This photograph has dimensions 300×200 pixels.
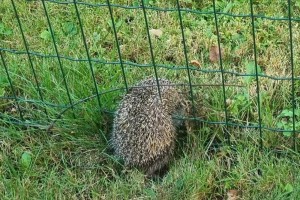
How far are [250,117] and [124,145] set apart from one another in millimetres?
773

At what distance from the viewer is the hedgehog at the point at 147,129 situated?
379cm

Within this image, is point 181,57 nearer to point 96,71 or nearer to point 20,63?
point 96,71

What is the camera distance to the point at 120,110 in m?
Answer: 3.91

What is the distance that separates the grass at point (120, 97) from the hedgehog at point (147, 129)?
3.1 inches

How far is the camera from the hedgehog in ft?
12.4

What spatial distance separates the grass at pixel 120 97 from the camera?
3744mm

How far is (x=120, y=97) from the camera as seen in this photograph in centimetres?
416

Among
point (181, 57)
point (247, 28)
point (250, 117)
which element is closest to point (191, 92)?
point (250, 117)

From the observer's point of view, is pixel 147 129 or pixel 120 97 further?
pixel 120 97

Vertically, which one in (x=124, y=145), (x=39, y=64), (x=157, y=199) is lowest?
(x=157, y=199)

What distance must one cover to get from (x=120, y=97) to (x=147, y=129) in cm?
45

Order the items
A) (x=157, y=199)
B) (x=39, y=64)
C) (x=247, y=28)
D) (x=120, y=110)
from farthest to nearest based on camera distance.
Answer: (x=247, y=28)
(x=39, y=64)
(x=120, y=110)
(x=157, y=199)

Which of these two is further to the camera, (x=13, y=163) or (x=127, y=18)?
(x=127, y=18)

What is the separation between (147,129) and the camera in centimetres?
378
